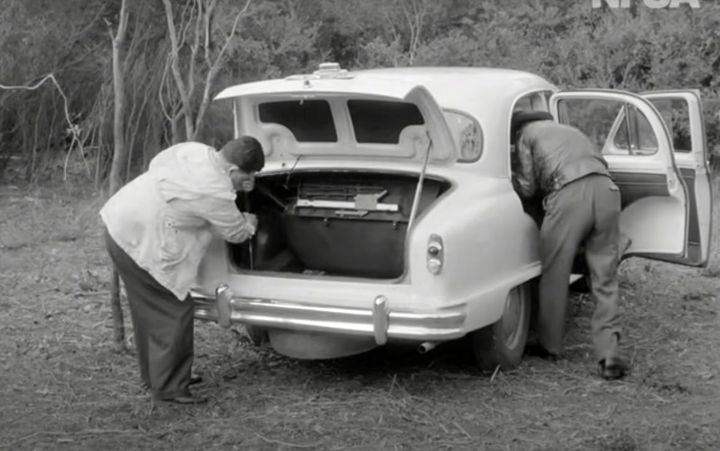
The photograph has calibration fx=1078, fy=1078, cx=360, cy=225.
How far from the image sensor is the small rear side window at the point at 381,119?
6.48m

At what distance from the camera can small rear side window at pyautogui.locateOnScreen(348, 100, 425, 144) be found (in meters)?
6.48

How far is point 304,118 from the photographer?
6.76 metres

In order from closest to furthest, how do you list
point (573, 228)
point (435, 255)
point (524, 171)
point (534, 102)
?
point (435, 255) < point (573, 228) < point (524, 171) < point (534, 102)

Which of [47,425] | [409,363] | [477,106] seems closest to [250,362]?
[409,363]

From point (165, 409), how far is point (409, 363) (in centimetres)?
172

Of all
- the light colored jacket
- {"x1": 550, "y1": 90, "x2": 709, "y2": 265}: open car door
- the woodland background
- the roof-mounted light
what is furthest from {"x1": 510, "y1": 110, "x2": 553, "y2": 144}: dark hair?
the woodland background

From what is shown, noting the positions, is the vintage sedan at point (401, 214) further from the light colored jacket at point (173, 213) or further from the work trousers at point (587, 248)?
the light colored jacket at point (173, 213)

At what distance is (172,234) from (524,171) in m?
2.42

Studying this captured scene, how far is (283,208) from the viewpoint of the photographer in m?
6.78

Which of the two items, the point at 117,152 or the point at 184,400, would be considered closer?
the point at 184,400

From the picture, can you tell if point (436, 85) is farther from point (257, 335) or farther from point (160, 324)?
point (160, 324)

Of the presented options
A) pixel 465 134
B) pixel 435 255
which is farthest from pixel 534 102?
pixel 435 255

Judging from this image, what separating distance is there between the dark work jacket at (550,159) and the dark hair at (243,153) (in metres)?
1.91

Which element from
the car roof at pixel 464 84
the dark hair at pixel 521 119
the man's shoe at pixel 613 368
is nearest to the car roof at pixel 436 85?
the car roof at pixel 464 84
